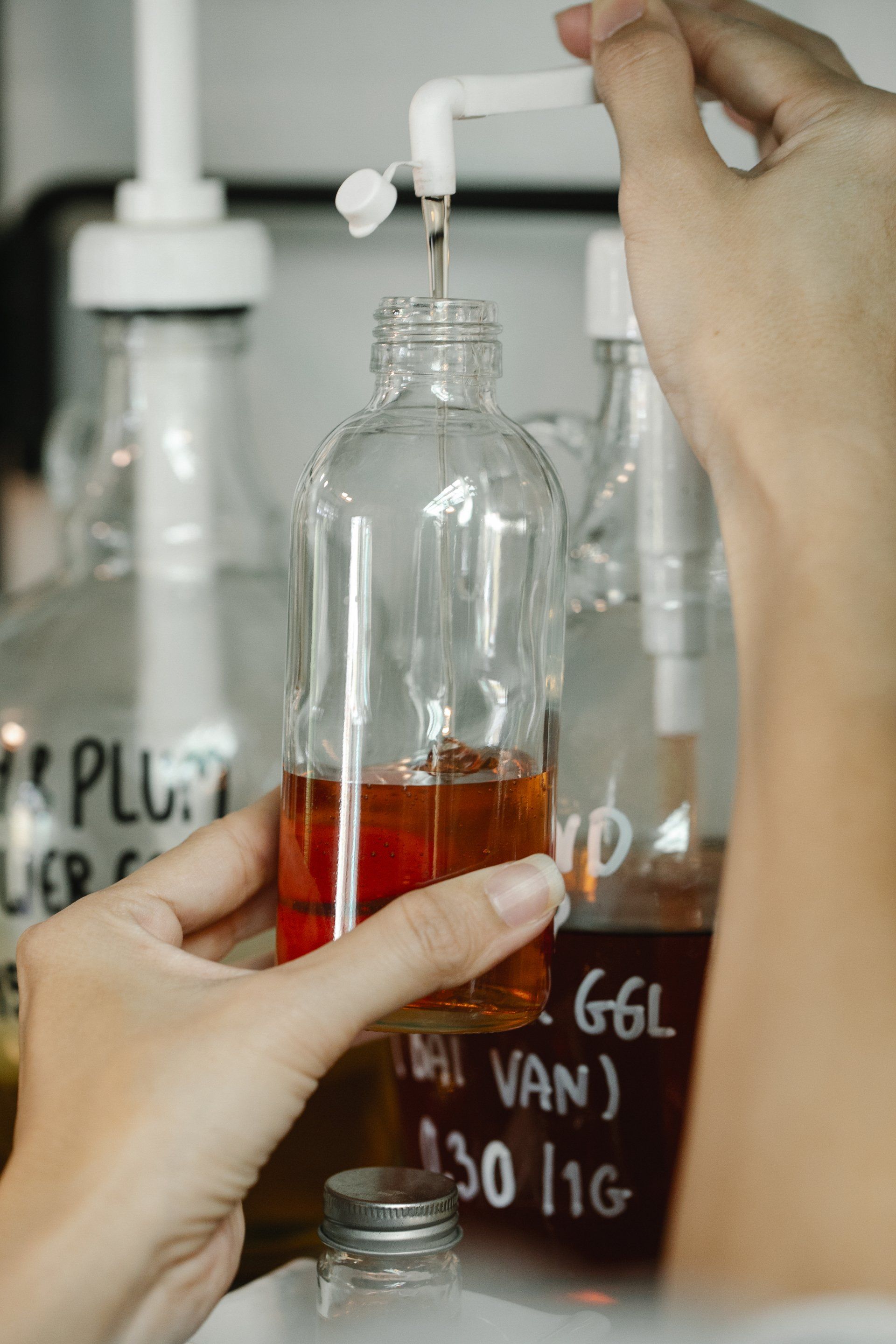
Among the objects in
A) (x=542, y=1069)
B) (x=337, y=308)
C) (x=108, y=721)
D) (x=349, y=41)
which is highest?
(x=349, y=41)

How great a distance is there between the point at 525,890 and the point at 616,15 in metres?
0.30

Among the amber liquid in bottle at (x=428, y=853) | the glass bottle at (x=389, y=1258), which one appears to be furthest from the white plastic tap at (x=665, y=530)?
the glass bottle at (x=389, y=1258)

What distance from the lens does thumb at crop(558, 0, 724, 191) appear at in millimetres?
450

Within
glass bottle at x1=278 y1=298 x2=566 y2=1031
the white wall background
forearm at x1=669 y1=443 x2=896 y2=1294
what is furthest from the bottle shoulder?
the white wall background

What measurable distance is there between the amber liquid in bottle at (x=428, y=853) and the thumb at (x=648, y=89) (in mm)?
206

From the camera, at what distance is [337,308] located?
84 cm

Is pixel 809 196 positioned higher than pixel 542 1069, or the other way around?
pixel 809 196

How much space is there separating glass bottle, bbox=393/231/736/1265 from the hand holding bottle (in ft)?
0.34

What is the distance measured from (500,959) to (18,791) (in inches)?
12.7

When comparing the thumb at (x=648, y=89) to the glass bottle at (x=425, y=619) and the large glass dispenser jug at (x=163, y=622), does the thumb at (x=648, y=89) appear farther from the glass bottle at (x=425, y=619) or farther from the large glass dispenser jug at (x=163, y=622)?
the large glass dispenser jug at (x=163, y=622)

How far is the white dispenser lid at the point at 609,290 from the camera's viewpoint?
0.56m

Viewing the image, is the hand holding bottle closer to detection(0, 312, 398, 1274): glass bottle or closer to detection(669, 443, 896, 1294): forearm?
detection(669, 443, 896, 1294): forearm

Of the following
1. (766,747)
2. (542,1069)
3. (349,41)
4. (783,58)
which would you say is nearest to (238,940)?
(542,1069)

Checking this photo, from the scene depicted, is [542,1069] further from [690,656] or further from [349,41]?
[349,41]
